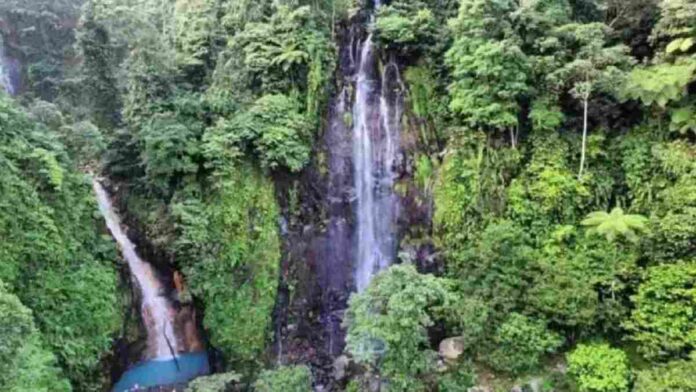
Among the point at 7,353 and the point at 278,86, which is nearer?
the point at 7,353

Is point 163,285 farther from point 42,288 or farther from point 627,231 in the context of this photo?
point 627,231

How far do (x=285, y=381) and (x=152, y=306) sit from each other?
17.5 feet

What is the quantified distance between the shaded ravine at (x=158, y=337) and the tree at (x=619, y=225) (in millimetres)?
11217

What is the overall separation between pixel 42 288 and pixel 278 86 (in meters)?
8.00

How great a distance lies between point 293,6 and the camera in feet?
51.6

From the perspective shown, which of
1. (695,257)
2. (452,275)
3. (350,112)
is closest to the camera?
(695,257)

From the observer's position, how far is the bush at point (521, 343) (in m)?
11.8

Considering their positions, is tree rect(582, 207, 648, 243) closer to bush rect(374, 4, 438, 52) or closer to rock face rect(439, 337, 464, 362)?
rock face rect(439, 337, 464, 362)

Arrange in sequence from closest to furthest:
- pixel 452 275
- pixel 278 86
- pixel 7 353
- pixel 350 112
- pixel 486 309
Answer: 1. pixel 7 353
2. pixel 486 309
3. pixel 452 275
4. pixel 278 86
5. pixel 350 112

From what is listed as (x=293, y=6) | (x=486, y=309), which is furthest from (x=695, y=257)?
(x=293, y=6)

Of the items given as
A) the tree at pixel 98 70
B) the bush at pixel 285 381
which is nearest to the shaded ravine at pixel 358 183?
the bush at pixel 285 381

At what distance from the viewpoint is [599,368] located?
37.3 feet

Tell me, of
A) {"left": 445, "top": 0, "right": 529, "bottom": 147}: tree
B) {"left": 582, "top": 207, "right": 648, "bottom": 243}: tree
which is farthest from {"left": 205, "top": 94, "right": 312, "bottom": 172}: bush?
{"left": 582, "top": 207, "right": 648, "bottom": 243}: tree

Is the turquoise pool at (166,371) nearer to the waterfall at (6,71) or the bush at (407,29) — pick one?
the bush at (407,29)
